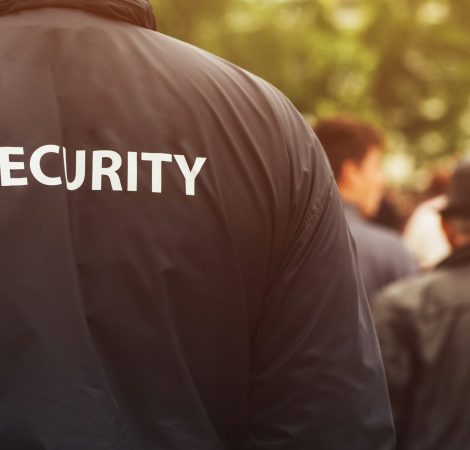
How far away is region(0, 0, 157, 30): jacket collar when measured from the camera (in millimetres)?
2107

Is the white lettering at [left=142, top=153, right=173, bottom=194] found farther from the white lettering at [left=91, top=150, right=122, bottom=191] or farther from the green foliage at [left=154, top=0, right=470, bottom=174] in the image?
the green foliage at [left=154, top=0, right=470, bottom=174]

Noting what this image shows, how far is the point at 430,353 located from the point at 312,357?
187 centimetres

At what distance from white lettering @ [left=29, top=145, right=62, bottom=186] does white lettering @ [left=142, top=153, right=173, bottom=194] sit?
17 cm

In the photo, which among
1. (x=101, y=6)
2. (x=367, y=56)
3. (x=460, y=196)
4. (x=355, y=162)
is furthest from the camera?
(x=367, y=56)

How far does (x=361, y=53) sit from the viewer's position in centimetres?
2033

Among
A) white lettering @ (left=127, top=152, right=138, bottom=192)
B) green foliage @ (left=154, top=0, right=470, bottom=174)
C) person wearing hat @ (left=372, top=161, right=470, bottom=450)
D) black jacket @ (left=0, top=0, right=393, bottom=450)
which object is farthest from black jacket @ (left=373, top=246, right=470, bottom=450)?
green foliage @ (left=154, top=0, right=470, bottom=174)

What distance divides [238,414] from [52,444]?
0.39m

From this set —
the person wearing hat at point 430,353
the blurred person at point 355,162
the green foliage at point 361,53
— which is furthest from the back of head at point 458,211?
the green foliage at point 361,53

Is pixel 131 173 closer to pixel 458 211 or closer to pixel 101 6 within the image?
pixel 101 6

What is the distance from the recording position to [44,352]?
77.7 inches

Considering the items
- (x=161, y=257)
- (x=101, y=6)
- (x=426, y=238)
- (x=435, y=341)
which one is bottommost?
(x=426, y=238)

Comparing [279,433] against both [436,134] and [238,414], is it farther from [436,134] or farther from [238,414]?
[436,134]

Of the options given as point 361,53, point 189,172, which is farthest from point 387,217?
point 361,53

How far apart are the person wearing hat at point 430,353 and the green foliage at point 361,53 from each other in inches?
565
